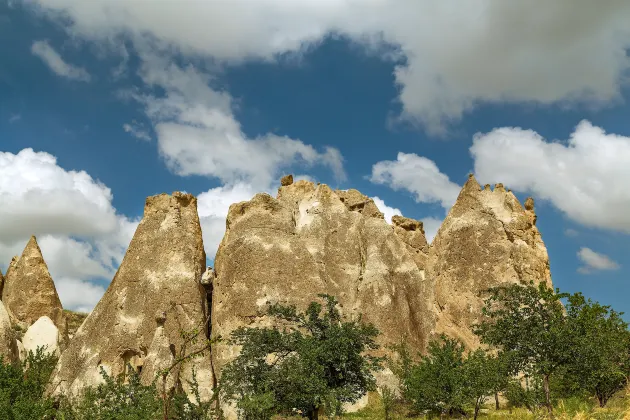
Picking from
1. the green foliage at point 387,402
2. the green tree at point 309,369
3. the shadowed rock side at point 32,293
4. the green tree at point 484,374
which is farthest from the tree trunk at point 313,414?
the shadowed rock side at point 32,293

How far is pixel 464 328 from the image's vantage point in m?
41.5

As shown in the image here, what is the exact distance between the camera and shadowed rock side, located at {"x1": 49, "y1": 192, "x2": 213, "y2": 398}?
125ft

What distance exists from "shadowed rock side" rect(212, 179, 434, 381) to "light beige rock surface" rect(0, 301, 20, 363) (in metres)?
15.0

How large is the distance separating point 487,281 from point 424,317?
18.9 feet

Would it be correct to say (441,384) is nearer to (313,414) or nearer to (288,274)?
(313,414)

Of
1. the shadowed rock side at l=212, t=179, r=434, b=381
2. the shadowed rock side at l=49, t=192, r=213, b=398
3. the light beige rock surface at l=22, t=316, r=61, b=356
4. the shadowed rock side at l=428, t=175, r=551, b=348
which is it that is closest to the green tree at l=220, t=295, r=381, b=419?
the shadowed rock side at l=212, t=179, r=434, b=381

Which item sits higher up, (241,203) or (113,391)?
(241,203)

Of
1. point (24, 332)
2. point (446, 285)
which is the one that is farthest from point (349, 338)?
point (24, 332)

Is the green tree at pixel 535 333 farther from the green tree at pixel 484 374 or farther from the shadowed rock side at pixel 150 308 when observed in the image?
the shadowed rock side at pixel 150 308

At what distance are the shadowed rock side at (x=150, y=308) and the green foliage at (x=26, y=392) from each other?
285 centimetres

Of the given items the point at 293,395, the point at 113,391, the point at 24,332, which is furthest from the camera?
the point at 24,332

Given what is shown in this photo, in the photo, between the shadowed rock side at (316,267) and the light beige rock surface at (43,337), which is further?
the light beige rock surface at (43,337)

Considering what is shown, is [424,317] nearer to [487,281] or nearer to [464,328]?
[464,328]

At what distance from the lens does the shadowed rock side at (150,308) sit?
38.2 meters
